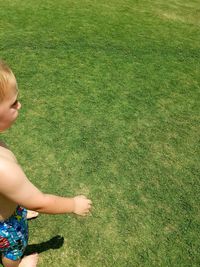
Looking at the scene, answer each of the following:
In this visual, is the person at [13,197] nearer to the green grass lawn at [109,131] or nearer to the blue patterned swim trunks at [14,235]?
the blue patterned swim trunks at [14,235]

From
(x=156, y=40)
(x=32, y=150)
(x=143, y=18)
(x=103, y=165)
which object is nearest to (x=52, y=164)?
(x=32, y=150)

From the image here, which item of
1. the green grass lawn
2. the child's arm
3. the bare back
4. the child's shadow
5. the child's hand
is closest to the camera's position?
the child's arm

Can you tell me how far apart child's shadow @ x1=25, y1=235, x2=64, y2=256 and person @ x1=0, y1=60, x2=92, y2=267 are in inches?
16.8

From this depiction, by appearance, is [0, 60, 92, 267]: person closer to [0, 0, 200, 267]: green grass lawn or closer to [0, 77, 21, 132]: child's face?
[0, 77, 21, 132]: child's face

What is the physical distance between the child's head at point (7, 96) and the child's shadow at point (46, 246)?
121cm

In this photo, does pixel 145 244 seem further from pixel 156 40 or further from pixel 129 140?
pixel 156 40

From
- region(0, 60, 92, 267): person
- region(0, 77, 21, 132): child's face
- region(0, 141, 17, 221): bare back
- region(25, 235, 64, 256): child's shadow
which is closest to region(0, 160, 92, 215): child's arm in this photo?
region(0, 60, 92, 267): person

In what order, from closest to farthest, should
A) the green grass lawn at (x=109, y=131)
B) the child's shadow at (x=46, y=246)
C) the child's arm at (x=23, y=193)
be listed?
the child's arm at (x=23, y=193) < the child's shadow at (x=46, y=246) < the green grass lawn at (x=109, y=131)

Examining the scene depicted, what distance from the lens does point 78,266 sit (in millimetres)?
2600

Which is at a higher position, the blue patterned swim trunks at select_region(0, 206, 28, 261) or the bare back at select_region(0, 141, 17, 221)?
the bare back at select_region(0, 141, 17, 221)

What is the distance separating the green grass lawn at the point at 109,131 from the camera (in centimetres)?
282

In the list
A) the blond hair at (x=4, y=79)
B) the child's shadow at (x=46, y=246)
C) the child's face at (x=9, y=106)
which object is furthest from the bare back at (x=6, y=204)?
the child's shadow at (x=46, y=246)

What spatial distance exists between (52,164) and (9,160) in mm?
1629

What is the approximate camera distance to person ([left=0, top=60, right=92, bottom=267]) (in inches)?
66.3
